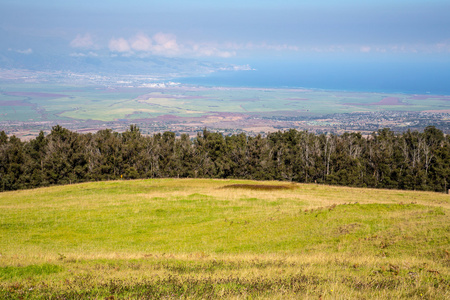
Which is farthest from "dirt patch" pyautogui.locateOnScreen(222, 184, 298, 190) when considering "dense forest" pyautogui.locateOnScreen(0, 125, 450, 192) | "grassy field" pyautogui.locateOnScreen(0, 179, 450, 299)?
"dense forest" pyautogui.locateOnScreen(0, 125, 450, 192)

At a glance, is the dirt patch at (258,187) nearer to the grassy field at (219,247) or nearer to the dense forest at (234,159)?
the grassy field at (219,247)

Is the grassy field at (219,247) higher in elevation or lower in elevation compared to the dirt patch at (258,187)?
higher

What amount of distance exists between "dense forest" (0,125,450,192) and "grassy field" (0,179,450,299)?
24563 mm

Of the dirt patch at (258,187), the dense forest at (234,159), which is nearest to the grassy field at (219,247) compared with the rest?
the dirt patch at (258,187)

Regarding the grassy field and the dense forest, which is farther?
the dense forest

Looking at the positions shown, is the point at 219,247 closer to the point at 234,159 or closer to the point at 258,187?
the point at 258,187

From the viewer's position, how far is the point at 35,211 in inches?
1005

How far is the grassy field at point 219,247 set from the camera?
28.4ft

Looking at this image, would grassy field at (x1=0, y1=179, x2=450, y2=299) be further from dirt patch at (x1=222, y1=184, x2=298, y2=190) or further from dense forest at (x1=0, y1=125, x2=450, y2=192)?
dense forest at (x1=0, y1=125, x2=450, y2=192)

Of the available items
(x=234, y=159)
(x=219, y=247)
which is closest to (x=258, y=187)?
(x=219, y=247)

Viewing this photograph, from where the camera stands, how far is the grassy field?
8.65 meters

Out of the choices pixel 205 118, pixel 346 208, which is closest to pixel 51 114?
pixel 205 118

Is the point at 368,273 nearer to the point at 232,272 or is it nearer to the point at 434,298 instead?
the point at 434,298

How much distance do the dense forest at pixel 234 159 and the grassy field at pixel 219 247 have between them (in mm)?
24563
